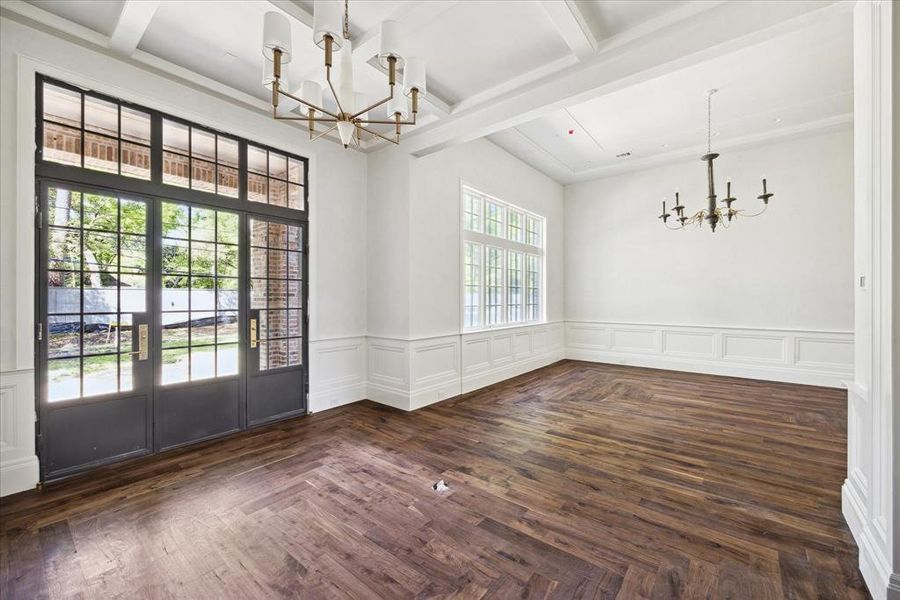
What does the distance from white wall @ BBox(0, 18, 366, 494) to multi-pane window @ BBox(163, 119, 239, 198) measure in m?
0.14

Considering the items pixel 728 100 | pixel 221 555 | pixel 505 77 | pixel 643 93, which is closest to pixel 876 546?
pixel 221 555

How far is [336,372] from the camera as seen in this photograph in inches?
185

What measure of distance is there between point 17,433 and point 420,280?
357 cm

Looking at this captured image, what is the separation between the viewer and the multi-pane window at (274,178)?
4008 millimetres

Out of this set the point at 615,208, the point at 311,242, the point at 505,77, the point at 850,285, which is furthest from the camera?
the point at 615,208

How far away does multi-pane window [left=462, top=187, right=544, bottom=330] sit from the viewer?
567 cm

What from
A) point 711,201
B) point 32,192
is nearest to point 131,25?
point 32,192

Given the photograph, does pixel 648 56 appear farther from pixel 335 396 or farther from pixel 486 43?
pixel 335 396

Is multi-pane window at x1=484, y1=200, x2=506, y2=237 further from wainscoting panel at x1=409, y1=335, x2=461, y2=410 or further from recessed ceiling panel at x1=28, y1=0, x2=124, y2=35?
recessed ceiling panel at x1=28, y1=0, x2=124, y2=35

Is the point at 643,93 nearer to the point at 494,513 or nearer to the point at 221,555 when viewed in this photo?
the point at 494,513

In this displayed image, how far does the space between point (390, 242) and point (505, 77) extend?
7.24 ft

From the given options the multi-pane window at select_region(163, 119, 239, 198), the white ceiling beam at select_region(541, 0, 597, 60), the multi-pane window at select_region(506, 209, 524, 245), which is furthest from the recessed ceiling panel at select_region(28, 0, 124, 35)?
the multi-pane window at select_region(506, 209, 524, 245)

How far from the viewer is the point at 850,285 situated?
213 inches

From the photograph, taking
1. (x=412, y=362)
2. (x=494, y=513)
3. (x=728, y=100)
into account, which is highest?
(x=728, y=100)
